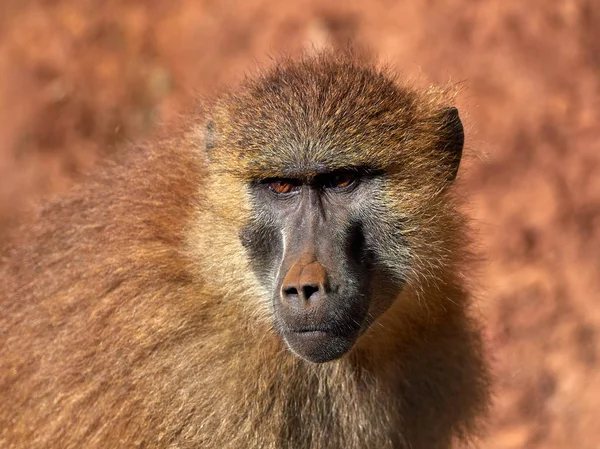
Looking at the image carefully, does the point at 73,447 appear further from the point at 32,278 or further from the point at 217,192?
the point at 217,192

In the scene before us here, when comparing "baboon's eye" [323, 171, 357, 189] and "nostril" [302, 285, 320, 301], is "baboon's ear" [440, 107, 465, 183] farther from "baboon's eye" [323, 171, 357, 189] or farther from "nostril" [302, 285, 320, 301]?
"nostril" [302, 285, 320, 301]

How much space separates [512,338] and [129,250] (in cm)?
501

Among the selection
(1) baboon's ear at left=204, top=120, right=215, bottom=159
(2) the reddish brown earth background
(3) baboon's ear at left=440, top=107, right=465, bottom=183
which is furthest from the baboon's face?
(2) the reddish brown earth background

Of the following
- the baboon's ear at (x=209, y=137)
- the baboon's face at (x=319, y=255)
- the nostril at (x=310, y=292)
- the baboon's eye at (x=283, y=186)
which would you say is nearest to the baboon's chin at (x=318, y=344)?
the baboon's face at (x=319, y=255)

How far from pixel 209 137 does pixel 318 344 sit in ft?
4.09

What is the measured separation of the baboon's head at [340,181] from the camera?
4.46 metres

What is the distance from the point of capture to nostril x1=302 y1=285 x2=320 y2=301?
423cm

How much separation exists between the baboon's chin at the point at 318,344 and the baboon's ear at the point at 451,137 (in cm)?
111

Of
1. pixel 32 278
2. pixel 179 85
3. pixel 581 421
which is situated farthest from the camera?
pixel 179 85

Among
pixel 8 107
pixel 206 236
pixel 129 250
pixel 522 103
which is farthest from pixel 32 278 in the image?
pixel 8 107

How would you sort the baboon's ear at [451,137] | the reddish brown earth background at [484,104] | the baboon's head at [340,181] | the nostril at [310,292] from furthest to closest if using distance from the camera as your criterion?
the reddish brown earth background at [484,104] < the baboon's ear at [451,137] < the baboon's head at [340,181] < the nostril at [310,292]

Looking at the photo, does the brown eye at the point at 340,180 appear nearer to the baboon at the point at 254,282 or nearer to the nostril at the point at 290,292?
the baboon at the point at 254,282

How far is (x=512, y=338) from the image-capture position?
8.97 metres

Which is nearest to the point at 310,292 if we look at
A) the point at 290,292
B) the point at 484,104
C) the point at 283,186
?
the point at 290,292
